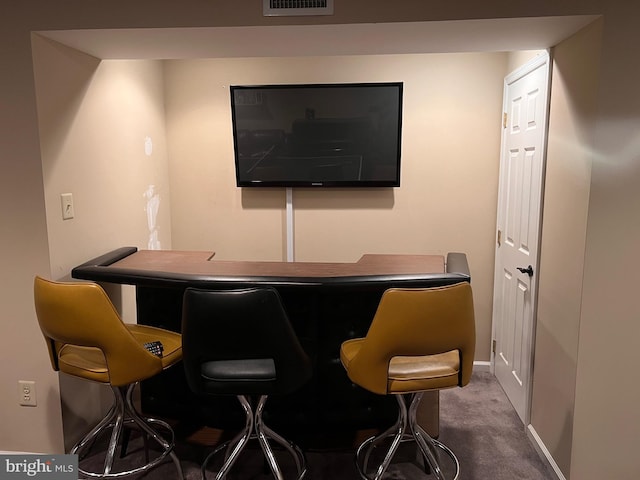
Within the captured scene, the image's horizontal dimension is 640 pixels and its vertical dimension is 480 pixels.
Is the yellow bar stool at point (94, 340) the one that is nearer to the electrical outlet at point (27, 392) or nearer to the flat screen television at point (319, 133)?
the electrical outlet at point (27, 392)

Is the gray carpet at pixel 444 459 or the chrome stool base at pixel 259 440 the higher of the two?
the chrome stool base at pixel 259 440

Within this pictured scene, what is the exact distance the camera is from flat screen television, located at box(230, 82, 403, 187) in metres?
3.41

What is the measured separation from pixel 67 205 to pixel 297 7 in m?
1.44

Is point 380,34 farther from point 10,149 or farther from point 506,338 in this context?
point 506,338

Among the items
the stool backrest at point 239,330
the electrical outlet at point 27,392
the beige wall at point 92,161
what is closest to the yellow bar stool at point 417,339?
the stool backrest at point 239,330

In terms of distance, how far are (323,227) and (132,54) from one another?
5.60 ft

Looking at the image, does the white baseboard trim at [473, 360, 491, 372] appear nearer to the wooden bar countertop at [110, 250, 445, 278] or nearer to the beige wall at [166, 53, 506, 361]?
the beige wall at [166, 53, 506, 361]

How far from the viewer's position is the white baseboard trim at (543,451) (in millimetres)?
2366

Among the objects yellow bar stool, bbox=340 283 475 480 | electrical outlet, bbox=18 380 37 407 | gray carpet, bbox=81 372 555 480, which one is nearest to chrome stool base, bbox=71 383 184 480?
gray carpet, bbox=81 372 555 480

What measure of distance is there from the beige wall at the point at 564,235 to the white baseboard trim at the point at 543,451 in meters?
0.03

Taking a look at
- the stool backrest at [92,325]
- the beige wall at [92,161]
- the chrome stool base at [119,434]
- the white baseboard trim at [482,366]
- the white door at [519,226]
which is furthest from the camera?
the white baseboard trim at [482,366]

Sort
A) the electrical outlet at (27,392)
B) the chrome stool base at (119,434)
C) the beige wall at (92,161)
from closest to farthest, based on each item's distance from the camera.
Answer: the chrome stool base at (119,434) < the beige wall at (92,161) < the electrical outlet at (27,392)

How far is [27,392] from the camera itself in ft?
8.29

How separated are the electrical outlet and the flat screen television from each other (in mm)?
1867
